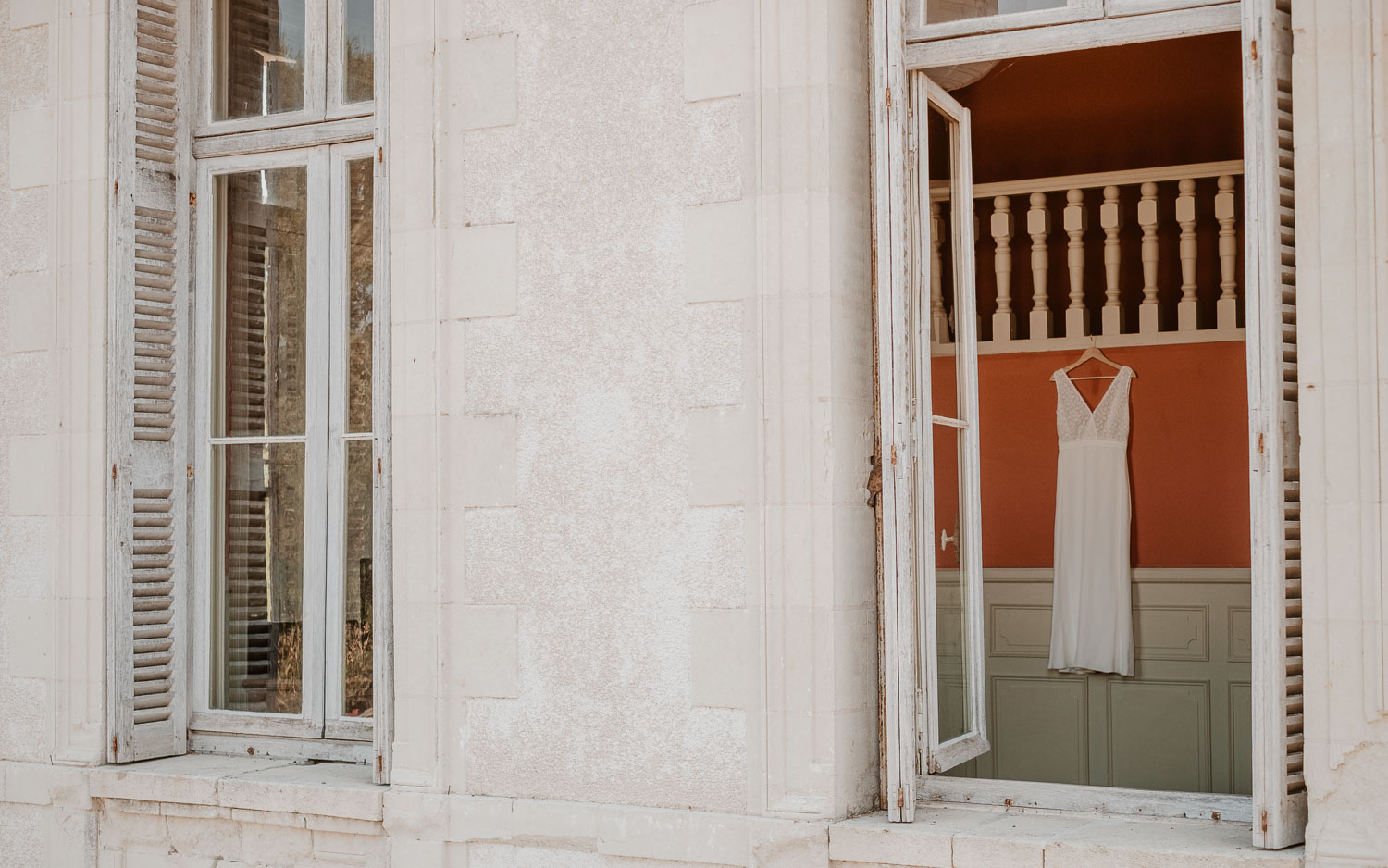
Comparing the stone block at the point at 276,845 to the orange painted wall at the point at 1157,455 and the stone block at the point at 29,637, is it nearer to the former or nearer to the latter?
the stone block at the point at 29,637

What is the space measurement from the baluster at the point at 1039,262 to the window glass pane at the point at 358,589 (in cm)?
322

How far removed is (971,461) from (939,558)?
1.06 ft

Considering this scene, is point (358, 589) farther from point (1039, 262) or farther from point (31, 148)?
point (1039, 262)

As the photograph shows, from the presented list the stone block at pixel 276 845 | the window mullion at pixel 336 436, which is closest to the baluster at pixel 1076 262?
the window mullion at pixel 336 436

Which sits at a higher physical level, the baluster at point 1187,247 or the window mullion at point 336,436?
the baluster at point 1187,247

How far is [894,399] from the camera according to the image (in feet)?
11.4

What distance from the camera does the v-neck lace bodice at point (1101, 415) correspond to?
6.25 metres

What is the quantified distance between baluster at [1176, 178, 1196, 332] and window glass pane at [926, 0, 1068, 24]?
108 inches

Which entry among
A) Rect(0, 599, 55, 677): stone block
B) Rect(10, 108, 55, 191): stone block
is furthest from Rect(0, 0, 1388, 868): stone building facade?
Rect(10, 108, 55, 191): stone block

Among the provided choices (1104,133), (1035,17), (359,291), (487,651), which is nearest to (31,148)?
(359,291)

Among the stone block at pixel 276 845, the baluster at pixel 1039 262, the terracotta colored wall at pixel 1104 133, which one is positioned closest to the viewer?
the stone block at pixel 276 845

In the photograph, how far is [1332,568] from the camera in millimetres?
2982

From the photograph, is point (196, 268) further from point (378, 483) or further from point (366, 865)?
point (366, 865)

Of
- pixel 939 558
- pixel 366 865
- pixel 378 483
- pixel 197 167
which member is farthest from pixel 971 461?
pixel 197 167
